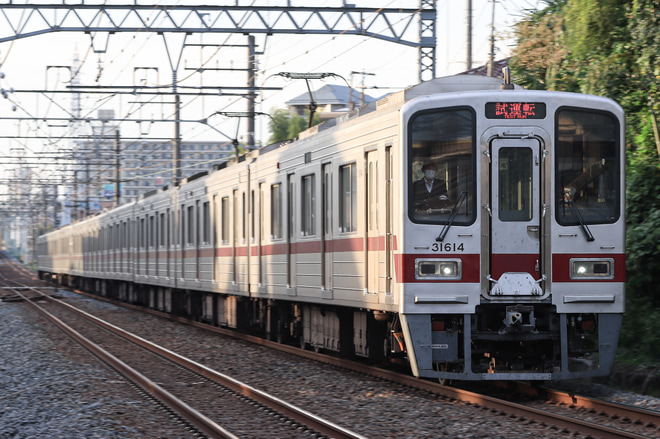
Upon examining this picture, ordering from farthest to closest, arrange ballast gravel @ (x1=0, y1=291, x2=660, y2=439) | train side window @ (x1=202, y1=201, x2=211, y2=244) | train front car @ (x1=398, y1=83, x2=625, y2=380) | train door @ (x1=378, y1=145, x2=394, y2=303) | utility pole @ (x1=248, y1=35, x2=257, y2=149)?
utility pole @ (x1=248, y1=35, x2=257, y2=149) < train side window @ (x1=202, y1=201, x2=211, y2=244) < train door @ (x1=378, y1=145, x2=394, y2=303) < train front car @ (x1=398, y1=83, x2=625, y2=380) < ballast gravel @ (x1=0, y1=291, x2=660, y2=439)

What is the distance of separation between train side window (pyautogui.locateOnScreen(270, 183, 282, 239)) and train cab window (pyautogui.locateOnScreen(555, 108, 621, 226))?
18.6 ft

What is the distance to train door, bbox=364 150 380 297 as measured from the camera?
9.98m

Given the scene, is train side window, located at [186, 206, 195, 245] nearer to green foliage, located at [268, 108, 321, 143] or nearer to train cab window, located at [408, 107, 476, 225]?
train cab window, located at [408, 107, 476, 225]

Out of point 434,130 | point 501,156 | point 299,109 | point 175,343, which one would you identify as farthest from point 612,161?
point 299,109

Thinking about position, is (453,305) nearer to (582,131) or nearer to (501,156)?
(501,156)

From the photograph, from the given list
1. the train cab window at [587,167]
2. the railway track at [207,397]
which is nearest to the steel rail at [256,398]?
the railway track at [207,397]

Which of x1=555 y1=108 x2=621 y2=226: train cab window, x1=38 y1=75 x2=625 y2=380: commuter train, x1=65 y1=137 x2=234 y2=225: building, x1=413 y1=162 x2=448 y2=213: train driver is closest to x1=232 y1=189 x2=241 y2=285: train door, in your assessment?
x1=65 y1=137 x2=234 y2=225: building

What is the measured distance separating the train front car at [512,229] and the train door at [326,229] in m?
2.75

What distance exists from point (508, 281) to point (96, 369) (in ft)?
19.7

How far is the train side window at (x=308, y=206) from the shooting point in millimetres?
12359

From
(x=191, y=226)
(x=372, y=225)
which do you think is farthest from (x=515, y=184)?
(x=191, y=226)

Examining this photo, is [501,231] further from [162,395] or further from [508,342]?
[162,395]

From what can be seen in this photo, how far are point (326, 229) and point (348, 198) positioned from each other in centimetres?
93

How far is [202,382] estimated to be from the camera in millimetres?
11023
